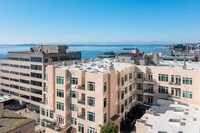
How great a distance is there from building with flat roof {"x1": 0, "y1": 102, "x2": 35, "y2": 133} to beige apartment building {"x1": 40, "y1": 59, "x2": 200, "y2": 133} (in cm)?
657

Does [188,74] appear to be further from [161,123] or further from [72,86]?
[72,86]

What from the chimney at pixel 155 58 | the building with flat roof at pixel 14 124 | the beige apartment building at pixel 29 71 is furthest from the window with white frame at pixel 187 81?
the beige apartment building at pixel 29 71

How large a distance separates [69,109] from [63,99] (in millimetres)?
2237

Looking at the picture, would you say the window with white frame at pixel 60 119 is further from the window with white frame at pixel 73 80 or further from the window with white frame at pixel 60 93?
the window with white frame at pixel 73 80

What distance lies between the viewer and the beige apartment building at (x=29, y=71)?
52697mm

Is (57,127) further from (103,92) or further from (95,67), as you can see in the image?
(95,67)

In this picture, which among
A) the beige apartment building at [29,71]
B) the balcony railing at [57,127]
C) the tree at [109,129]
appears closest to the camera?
the tree at [109,129]

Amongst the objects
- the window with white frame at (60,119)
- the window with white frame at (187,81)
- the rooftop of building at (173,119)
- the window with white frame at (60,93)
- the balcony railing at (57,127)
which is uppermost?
the window with white frame at (187,81)

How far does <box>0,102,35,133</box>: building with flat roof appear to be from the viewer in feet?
70.5

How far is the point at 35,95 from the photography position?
5481 cm

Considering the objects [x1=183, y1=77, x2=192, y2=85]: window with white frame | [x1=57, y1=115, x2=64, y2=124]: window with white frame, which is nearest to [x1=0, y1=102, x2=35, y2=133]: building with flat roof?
[x1=57, y1=115, x2=64, y2=124]: window with white frame

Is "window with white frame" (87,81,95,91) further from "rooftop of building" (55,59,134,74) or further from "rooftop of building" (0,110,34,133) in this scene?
"rooftop of building" (0,110,34,133)

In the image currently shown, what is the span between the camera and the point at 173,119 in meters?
21.9

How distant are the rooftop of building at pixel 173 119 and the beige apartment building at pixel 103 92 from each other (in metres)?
5.91
